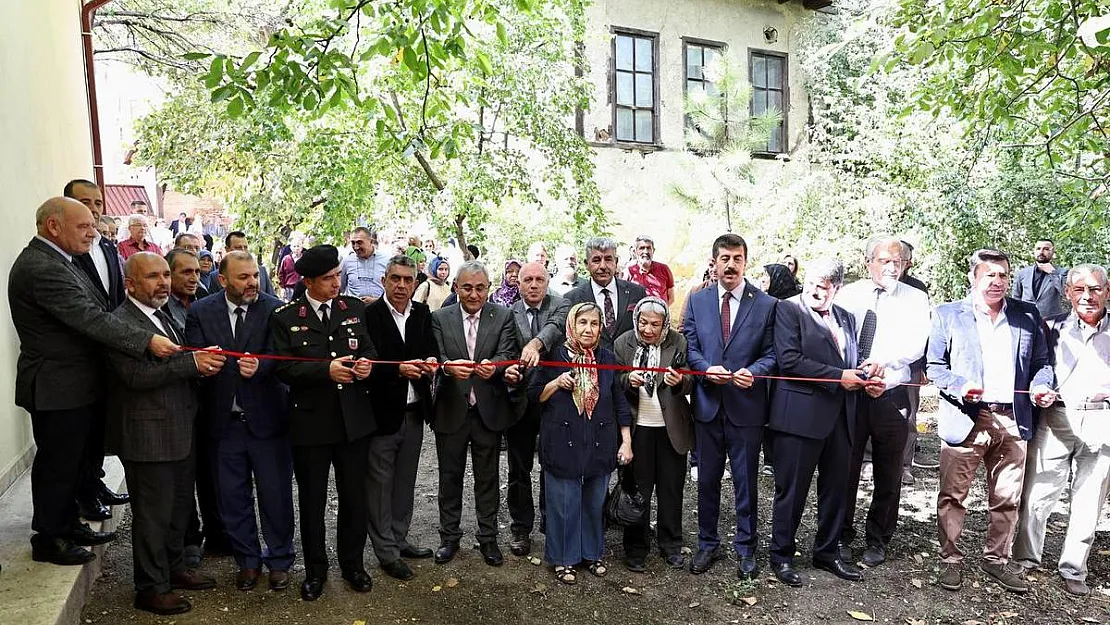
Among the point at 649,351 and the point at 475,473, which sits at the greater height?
the point at 649,351

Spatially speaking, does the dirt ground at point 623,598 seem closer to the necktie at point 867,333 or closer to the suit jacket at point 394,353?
the suit jacket at point 394,353

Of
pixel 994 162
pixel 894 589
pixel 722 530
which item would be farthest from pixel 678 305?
pixel 894 589

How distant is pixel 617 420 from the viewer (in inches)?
205

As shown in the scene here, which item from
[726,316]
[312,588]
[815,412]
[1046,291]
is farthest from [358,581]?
[1046,291]

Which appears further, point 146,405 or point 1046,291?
point 1046,291

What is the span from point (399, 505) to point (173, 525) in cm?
131

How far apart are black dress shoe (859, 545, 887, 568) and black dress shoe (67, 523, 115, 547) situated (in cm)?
467

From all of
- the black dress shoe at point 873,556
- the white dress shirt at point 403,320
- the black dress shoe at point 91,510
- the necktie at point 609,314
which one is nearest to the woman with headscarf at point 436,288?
the necktie at point 609,314

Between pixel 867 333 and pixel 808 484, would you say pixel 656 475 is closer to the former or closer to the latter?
pixel 808 484

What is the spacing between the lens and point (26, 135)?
21.9 feet

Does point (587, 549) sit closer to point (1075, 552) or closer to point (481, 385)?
point (481, 385)

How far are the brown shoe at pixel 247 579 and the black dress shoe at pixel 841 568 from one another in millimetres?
3450

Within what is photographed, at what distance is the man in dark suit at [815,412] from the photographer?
16.5 feet

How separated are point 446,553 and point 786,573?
6.98 feet
